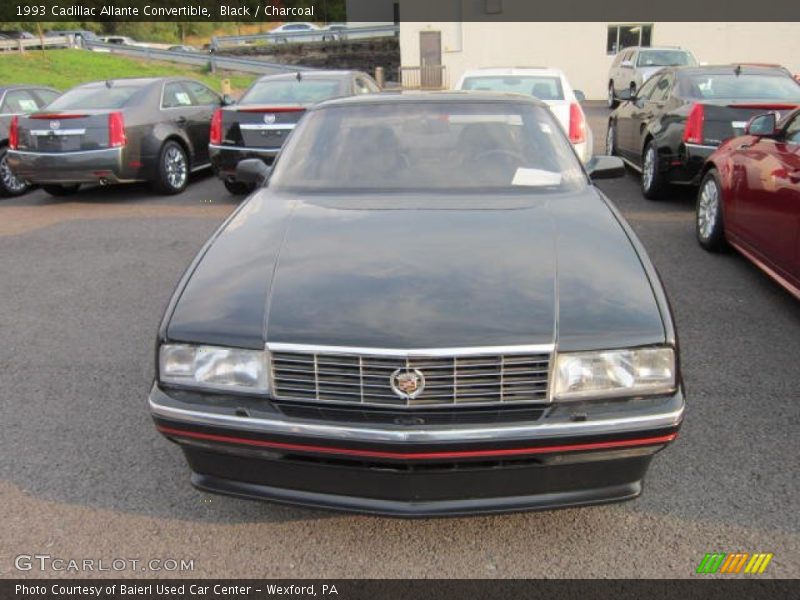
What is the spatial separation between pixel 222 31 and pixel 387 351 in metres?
85.5

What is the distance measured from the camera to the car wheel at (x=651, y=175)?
7.72 m

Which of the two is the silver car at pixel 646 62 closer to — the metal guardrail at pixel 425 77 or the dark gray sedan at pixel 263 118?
the metal guardrail at pixel 425 77

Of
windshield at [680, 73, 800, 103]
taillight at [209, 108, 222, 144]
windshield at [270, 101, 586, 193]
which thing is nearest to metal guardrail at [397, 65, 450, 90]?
taillight at [209, 108, 222, 144]

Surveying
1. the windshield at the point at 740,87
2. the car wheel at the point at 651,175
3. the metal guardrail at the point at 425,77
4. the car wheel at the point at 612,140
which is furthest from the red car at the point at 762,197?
the metal guardrail at the point at 425,77

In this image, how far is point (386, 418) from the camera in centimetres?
223

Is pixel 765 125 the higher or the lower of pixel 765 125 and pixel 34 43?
the lower

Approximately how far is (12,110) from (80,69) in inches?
916

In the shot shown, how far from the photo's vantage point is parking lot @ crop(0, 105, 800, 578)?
251 cm

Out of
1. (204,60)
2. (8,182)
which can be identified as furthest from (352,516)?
(204,60)

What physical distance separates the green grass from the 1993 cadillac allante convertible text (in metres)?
27.5

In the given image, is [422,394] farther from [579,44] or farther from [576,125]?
[579,44]

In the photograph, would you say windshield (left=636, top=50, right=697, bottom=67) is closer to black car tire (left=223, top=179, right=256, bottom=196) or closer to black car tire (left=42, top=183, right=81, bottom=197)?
black car tire (left=223, top=179, right=256, bottom=196)

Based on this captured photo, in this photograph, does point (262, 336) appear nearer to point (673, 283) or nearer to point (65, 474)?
point (65, 474)

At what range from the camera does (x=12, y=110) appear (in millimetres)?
9695
